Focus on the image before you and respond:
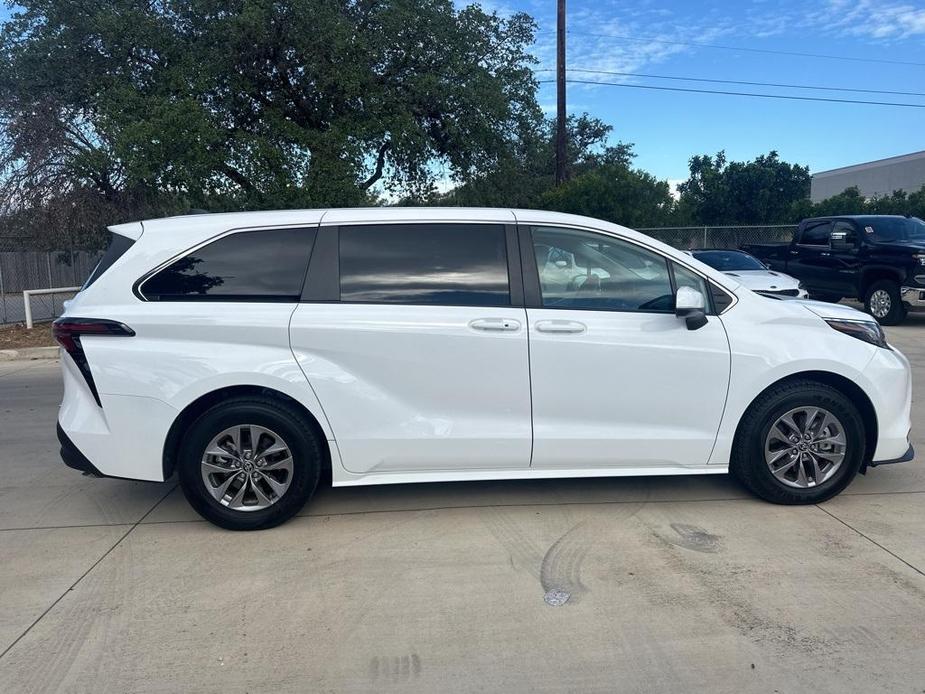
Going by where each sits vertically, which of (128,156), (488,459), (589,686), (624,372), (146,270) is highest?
(128,156)

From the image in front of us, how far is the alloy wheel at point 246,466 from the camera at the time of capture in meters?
4.16

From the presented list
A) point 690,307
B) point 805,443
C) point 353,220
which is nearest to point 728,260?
point 805,443

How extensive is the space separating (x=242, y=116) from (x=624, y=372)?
1551cm

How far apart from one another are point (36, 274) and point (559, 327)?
751 inches

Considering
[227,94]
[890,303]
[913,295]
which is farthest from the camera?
[227,94]

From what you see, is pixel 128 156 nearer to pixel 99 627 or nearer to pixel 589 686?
pixel 99 627

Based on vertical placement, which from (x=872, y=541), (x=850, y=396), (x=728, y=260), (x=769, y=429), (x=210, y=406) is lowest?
(x=872, y=541)

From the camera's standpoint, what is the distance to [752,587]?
140 inches

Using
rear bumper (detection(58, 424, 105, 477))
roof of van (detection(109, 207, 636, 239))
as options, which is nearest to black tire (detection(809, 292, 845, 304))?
roof of van (detection(109, 207, 636, 239))

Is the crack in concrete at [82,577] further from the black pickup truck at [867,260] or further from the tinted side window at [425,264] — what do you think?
the black pickup truck at [867,260]

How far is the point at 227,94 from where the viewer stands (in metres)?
16.8

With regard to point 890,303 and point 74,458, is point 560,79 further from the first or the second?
point 74,458

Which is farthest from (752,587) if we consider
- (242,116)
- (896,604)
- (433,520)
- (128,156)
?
(242,116)

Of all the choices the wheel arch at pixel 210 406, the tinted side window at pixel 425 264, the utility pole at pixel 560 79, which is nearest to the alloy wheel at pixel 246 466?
the wheel arch at pixel 210 406
